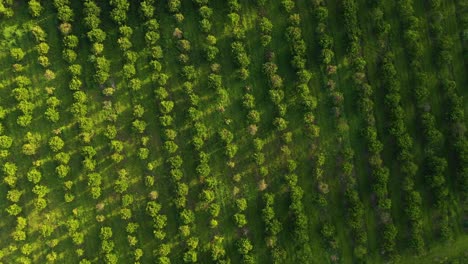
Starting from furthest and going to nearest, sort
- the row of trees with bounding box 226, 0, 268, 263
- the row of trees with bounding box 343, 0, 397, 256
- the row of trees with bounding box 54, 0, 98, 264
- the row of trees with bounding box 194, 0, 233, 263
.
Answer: the row of trees with bounding box 343, 0, 397, 256, the row of trees with bounding box 226, 0, 268, 263, the row of trees with bounding box 194, 0, 233, 263, the row of trees with bounding box 54, 0, 98, 264

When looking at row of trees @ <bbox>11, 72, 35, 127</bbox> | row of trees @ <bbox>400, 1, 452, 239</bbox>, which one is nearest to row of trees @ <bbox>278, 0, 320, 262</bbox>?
row of trees @ <bbox>400, 1, 452, 239</bbox>

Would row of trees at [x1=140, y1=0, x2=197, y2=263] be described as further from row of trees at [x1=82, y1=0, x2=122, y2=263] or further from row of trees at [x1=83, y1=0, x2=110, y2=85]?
row of trees at [x1=83, y1=0, x2=110, y2=85]

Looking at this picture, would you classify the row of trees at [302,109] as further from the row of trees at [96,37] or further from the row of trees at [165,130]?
the row of trees at [96,37]

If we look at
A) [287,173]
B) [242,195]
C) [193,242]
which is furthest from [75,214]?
[287,173]

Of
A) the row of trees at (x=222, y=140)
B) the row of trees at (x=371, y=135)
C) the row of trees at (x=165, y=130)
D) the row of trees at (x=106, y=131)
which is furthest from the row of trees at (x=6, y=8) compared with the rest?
the row of trees at (x=371, y=135)

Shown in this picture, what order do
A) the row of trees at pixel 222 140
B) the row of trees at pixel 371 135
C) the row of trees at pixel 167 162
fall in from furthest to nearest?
the row of trees at pixel 371 135, the row of trees at pixel 222 140, the row of trees at pixel 167 162

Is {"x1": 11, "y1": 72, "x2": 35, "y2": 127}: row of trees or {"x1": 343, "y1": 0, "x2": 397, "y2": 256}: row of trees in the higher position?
{"x1": 11, "y1": 72, "x2": 35, "y2": 127}: row of trees
